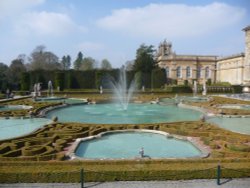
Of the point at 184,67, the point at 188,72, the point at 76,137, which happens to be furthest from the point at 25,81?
the point at 188,72

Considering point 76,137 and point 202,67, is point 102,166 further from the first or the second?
point 202,67

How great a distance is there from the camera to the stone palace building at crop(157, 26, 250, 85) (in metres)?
52.0

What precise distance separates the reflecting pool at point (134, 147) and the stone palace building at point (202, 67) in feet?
142

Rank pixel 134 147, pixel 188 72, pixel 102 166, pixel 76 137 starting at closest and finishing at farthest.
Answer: pixel 102 166
pixel 134 147
pixel 76 137
pixel 188 72

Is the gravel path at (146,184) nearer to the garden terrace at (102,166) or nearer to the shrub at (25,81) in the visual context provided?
the garden terrace at (102,166)

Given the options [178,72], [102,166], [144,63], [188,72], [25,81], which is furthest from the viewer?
[188,72]

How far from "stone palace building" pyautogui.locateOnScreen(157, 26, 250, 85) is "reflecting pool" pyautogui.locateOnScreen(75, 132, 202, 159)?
1702 inches

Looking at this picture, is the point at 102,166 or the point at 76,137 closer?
the point at 102,166

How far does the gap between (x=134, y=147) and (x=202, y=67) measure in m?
49.6

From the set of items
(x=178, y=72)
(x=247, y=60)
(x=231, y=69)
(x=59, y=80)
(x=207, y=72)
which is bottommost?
(x=59, y=80)

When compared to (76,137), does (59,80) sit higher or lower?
higher

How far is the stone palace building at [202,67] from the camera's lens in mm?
52000

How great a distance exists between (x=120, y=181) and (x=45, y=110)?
550 inches

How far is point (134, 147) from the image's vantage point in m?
10.1
